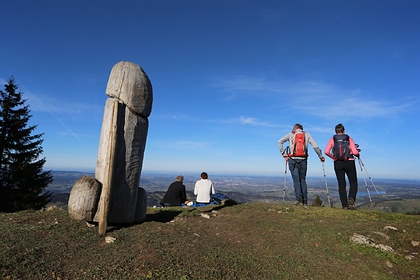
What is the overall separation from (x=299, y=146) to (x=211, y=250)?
21.9 ft

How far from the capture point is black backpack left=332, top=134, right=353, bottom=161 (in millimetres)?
9797

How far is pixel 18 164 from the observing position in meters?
19.8

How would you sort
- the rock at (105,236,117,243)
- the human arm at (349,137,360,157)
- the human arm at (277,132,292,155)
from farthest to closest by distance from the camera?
the human arm at (277,132,292,155) < the human arm at (349,137,360,157) < the rock at (105,236,117,243)

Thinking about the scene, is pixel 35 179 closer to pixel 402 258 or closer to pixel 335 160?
pixel 335 160

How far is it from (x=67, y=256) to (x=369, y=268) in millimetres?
5859

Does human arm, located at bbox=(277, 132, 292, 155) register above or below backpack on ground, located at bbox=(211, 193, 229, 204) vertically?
above

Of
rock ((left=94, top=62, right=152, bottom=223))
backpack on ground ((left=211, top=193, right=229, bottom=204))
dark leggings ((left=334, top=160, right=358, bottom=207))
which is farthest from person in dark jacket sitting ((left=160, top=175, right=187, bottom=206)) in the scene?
dark leggings ((left=334, top=160, right=358, bottom=207))

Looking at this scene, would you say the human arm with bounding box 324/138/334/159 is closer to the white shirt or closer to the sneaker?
the sneaker

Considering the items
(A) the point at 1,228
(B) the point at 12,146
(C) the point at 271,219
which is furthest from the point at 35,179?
(C) the point at 271,219

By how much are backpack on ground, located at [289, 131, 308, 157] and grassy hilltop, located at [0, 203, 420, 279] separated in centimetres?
292

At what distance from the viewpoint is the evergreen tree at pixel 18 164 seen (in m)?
19.1

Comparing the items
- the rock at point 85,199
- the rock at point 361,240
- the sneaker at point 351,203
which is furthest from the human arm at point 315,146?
the rock at point 85,199

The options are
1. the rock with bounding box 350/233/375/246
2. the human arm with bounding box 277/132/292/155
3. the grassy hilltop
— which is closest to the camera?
the grassy hilltop

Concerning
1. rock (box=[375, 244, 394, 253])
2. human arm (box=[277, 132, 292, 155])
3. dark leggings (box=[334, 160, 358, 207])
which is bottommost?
rock (box=[375, 244, 394, 253])
